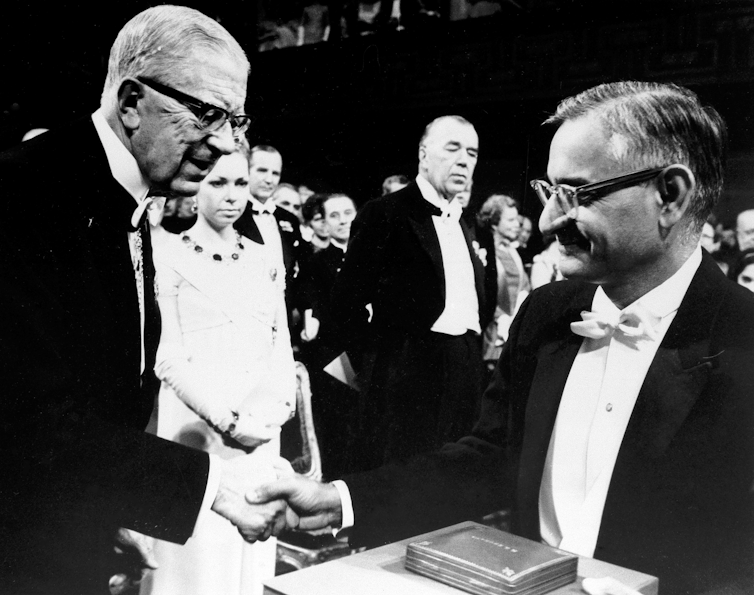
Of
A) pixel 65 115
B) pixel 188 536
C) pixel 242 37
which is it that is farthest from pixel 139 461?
pixel 242 37

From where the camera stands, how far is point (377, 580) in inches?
65.8

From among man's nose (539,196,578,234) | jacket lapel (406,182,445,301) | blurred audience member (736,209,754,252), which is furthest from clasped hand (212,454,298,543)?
blurred audience member (736,209,754,252)

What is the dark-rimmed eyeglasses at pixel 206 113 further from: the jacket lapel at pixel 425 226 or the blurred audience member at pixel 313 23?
the jacket lapel at pixel 425 226

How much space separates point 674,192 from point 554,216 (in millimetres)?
310

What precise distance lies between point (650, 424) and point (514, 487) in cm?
46

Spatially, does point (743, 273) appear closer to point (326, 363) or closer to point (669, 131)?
point (669, 131)

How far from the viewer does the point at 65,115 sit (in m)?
2.21

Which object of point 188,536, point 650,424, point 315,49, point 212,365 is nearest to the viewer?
point 650,424

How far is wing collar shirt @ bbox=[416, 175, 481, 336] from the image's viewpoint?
244 centimetres

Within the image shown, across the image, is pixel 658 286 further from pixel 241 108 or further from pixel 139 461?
pixel 139 461

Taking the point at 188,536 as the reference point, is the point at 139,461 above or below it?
above

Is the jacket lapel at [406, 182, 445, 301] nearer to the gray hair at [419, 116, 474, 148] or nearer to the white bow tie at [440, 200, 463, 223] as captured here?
the white bow tie at [440, 200, 463, 223]

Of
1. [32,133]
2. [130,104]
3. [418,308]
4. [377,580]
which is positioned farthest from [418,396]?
[32,133]

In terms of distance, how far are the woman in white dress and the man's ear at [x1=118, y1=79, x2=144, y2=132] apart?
27 cm
